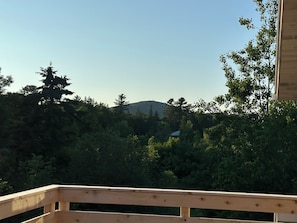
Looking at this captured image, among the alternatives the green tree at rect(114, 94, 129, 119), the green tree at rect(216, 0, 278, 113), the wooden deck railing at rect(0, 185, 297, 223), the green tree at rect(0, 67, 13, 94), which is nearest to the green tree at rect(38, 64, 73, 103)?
the green tree at rect(0, 67, 13, 94)

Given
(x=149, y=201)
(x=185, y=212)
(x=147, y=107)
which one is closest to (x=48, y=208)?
(x=149, y=201)

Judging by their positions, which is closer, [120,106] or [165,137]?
[165,137]

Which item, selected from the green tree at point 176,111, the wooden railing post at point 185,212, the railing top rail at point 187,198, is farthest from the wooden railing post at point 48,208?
the green tree at point 176,111

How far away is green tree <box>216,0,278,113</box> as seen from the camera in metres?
13.7

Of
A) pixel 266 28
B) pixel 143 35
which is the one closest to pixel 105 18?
pixel 143 35

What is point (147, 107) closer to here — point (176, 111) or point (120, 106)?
point (120, 106)

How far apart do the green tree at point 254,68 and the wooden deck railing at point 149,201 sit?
11419mm

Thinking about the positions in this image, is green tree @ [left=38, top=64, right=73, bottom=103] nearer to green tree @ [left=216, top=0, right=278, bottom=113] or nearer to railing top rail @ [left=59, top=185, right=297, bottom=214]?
green tree @ [left=216, top=0, right=278, bottom=113]

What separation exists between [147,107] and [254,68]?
1080 centimetres

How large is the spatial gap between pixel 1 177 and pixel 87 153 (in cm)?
371

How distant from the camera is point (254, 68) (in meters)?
13.9

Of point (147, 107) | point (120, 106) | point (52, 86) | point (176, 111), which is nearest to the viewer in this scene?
point (52, 86)

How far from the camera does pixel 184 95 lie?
21.1 m

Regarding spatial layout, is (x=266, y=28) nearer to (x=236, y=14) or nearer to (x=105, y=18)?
(x=236, y=14)
